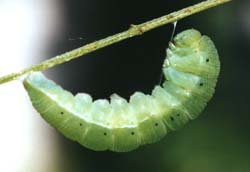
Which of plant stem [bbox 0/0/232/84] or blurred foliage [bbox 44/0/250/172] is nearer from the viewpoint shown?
plant stem [bbox 0/0/232/84]

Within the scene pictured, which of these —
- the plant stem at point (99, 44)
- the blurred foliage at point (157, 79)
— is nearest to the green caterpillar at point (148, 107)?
the plant stem at point (99, 44)

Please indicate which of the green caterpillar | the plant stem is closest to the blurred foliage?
the green caterpillar

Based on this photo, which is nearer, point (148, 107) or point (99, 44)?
point (99, 44)

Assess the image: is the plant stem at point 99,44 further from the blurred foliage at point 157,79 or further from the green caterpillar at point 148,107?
the blurred foliage at point 157,79

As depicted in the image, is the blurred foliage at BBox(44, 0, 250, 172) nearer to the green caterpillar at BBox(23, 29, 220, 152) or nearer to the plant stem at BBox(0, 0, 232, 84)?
the green caterpillar at BBox(23, 29, 220, 152)

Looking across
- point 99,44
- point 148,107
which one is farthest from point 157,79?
point 99,44

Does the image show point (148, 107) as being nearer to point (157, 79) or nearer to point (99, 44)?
point (99, 44)
